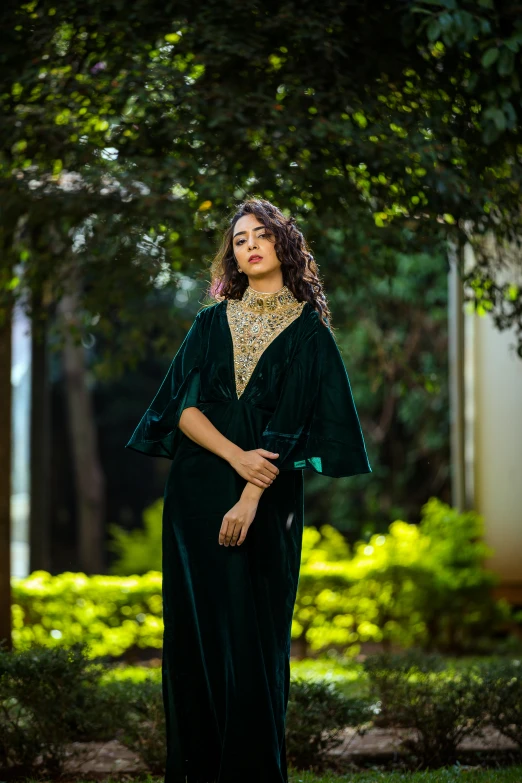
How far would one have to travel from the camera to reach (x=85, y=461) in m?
12.4

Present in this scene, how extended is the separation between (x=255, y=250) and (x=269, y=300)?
0.17 metres

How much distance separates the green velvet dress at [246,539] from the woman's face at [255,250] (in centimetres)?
8

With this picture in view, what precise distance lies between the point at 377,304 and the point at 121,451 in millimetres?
8265

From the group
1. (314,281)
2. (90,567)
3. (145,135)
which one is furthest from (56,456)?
(314,281)

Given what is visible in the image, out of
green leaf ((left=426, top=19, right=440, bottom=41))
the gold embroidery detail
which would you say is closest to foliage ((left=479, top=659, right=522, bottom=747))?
the gold embroidery detail

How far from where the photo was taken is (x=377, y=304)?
735 cm

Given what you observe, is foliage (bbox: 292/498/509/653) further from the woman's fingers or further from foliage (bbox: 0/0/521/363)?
the woman's fingers

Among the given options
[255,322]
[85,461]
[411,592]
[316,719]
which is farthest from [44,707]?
[85,461]

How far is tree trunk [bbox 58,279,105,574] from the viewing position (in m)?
12.2

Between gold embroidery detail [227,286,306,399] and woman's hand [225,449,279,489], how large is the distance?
0.26 meters

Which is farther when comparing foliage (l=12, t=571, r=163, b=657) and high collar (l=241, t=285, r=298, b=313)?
foliage (l=12, t=571, r=163, b=657)

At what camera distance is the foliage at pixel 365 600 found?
8.14 meters

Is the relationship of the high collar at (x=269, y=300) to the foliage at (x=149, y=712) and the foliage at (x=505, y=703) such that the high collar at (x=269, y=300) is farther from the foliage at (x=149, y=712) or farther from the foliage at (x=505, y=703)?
the foliage at (x=505, y=703)

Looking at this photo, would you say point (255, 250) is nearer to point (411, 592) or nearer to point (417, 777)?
point (417, 777)
